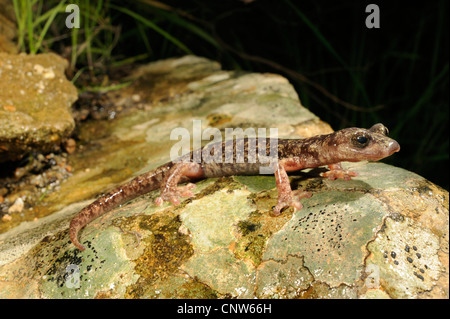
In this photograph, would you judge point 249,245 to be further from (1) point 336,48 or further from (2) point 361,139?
(1) point 336,48

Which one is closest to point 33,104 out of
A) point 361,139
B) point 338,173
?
point 338,173

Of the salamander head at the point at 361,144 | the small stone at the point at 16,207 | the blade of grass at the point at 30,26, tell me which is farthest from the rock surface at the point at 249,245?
the blade of grass at the point at 30,26

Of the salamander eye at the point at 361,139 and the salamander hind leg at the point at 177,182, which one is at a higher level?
the salamander eye at the point at 361,139

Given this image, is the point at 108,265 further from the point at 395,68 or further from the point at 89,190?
the point at 395,68

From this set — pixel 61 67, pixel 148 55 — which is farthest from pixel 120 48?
pixel 61 67

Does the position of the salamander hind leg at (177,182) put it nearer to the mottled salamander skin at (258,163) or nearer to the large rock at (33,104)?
the mottled salamander skin at (258,163)
